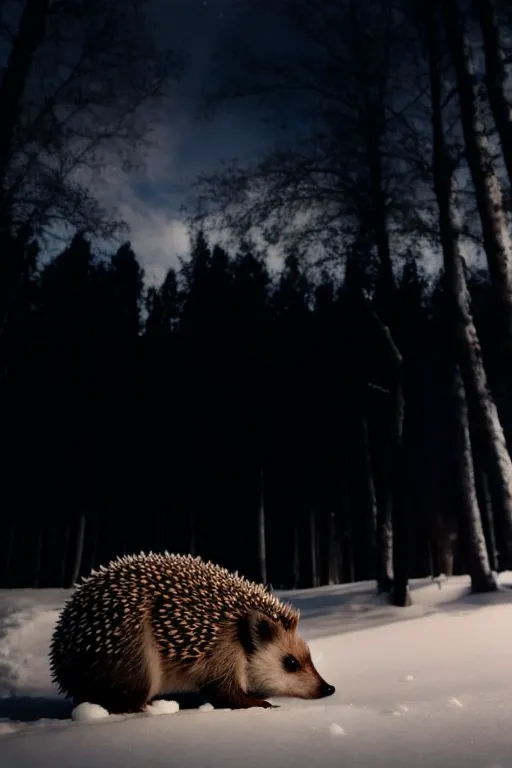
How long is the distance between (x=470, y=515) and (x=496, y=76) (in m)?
6.20

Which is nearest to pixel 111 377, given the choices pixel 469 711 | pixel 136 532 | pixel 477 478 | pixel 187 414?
pixel 187 414

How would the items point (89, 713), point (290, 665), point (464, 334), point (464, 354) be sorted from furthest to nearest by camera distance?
point (464, 334), point (464, 354), point (290, 665), point (89, 713)

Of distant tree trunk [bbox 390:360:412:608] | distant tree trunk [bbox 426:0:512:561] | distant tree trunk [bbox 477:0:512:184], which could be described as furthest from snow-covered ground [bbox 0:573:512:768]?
distant tree trunk [bbox 477:0:512:184]

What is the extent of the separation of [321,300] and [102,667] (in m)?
19.6

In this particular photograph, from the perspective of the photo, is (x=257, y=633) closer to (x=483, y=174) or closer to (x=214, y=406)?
(x=483, y=174)

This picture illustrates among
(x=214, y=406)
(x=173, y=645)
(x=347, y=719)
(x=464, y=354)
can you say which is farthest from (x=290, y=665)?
(x=214, y=406)

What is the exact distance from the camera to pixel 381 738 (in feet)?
8.64

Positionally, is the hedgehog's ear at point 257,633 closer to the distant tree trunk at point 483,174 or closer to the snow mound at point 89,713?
the snow mound at point 89,713

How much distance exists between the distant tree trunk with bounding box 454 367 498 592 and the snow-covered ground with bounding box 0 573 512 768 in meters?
2.33

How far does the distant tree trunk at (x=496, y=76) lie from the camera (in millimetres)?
7082

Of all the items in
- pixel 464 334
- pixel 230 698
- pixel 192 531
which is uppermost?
pixel 464 334

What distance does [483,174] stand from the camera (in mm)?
7633

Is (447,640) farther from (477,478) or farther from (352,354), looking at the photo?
(477,478)

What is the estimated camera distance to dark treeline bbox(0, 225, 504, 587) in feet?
70.7
